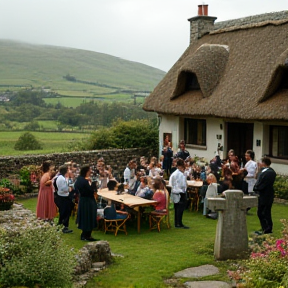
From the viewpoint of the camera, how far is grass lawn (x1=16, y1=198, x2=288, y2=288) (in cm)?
978

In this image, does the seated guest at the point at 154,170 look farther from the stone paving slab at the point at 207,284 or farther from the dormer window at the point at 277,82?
the stone paving slab at the point at 207,284

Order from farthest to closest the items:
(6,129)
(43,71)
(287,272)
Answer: (43,71)
(6,129)
(287,272)

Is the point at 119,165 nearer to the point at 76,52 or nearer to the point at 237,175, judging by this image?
the point at 237,175

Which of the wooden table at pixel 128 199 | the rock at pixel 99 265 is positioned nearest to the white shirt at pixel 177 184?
the wooden table at pixel 128 199

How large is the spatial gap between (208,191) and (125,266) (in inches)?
194

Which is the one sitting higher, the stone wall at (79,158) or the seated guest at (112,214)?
the stone wall at (79,158)

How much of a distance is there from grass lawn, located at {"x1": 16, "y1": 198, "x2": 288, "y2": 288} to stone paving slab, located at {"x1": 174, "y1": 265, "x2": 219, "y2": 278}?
0.13m

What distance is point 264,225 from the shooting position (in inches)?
505

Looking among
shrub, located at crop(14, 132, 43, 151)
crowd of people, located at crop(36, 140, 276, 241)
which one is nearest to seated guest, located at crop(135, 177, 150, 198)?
crowd of people, located at crop(36, 140, 276, 241)

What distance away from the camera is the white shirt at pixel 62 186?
1335cm

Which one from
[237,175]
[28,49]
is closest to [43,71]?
[28,49]

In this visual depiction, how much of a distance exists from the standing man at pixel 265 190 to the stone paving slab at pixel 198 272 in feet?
9.00

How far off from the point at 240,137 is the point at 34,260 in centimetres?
1534

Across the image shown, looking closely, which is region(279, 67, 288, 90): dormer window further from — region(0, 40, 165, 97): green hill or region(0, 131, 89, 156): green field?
region(0, 40, 165, 97): green hill
